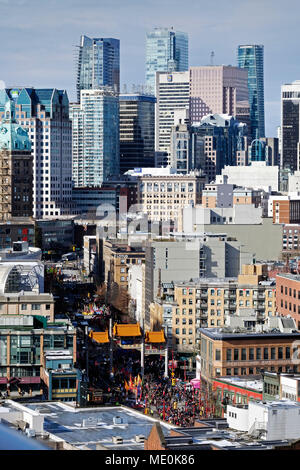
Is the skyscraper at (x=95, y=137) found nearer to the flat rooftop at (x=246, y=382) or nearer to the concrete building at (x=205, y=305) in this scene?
the concrete building at (x=205, y=305)

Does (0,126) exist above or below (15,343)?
above

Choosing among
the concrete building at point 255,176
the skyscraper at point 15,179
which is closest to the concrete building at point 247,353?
the skyscraper at point 15,179

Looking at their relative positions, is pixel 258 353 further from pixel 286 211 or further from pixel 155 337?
pixel 286 211

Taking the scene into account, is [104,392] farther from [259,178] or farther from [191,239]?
[259,178]

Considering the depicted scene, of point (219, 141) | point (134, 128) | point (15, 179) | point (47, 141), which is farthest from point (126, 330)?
point (219, 141)
